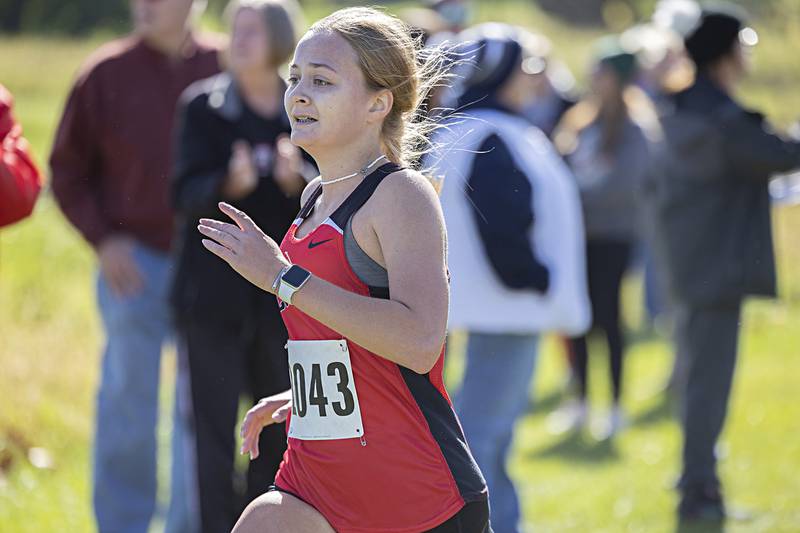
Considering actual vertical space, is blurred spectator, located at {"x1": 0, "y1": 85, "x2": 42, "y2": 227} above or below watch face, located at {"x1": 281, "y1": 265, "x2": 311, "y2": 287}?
below

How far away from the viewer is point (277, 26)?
600 centimetres

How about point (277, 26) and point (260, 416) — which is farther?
point (277, 26)

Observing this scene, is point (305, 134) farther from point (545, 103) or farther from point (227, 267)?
point (545, 103)

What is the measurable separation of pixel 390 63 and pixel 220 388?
2.56 meters

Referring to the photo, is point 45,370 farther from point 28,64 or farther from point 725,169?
point 28,64

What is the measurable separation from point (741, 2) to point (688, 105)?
61.1 feet

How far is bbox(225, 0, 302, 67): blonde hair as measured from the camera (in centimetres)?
598

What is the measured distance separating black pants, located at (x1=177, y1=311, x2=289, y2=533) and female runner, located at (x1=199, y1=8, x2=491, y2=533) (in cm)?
221

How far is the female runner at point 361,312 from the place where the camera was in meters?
3.36

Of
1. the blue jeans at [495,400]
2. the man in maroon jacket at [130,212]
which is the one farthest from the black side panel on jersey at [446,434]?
the man in maroon jacket at [130,212]

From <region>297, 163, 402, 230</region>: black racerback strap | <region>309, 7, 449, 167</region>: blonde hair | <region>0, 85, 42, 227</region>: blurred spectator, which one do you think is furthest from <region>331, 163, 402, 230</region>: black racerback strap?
<region>0, 85, 42, 227</region>: blurred spectator

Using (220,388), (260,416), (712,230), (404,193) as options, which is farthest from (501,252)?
(404,193)

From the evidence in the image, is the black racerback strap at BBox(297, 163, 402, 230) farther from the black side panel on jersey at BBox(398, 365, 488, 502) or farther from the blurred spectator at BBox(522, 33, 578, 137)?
the blurred spectator at BBox(522, 33, 578, 137)

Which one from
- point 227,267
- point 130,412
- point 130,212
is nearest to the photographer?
point 227,267
